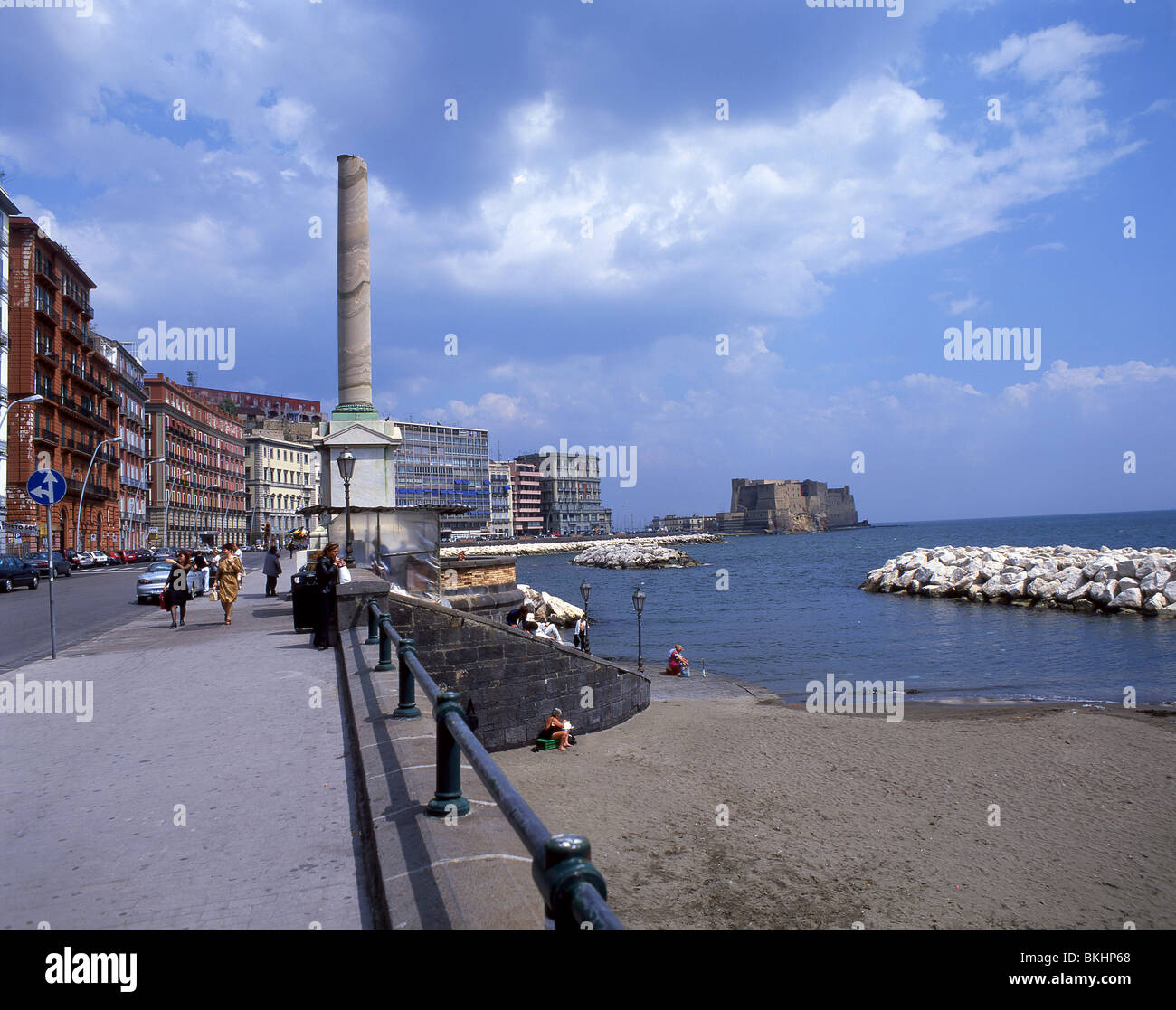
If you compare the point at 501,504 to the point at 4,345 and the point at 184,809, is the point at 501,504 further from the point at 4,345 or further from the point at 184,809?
the point at 184,809

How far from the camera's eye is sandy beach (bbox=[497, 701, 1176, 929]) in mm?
10055

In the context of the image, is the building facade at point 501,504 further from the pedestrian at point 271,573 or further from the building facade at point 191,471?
the pedestrian at point 271,573

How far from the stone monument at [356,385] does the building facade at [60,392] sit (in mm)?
25037

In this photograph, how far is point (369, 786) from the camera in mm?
5055

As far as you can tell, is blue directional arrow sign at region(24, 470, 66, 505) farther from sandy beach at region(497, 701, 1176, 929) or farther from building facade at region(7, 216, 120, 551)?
building facade at region(7, 216, 120, 551)

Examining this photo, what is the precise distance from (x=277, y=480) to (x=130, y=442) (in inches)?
1607

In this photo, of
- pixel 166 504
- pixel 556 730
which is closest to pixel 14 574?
pixel 556 730

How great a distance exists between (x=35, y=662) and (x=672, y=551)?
103 metres

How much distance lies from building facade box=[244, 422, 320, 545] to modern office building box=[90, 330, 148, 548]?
27.0 metres

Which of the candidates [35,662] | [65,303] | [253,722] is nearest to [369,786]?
[253,722]

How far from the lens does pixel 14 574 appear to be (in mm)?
33781

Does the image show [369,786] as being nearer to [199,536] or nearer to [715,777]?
[715,777]

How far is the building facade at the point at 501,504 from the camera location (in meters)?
167

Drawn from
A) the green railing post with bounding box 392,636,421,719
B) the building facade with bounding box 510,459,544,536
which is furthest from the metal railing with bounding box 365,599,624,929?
the building facade with bounding box 510,459,544,536
